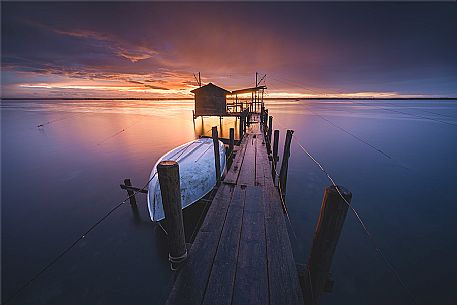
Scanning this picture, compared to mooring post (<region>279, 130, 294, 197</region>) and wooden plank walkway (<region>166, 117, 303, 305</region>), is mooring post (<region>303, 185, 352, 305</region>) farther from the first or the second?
mooring post (<region>279, 130, 294, 197</region>)

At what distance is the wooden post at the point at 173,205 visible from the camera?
3.30 meters

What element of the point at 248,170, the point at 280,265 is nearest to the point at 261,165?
the point at 248,170

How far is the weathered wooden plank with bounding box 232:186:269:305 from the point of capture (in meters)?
3.14

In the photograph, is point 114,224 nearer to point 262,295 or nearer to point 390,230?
point 262,295

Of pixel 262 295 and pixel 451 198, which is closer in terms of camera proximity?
pixel 262 295

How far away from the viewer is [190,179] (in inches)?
326

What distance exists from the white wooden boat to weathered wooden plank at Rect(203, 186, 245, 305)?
3393mm

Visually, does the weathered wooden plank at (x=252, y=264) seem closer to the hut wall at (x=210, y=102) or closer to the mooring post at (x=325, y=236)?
the mooring post at (x=325, y=236)

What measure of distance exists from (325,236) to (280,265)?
109 centimetres

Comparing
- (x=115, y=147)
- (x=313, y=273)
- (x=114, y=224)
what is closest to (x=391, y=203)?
(x=313, y=273)

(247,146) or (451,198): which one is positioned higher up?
(247,146)

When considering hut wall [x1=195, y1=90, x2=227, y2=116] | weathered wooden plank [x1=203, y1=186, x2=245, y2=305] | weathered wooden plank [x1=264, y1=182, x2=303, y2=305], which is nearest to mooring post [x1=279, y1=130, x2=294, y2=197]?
weathered wooden plank [x1=264, y1=182, x2=303, y2=305]

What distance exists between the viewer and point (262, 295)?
3146 mm

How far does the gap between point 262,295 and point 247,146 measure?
A: 9836 millimetres
